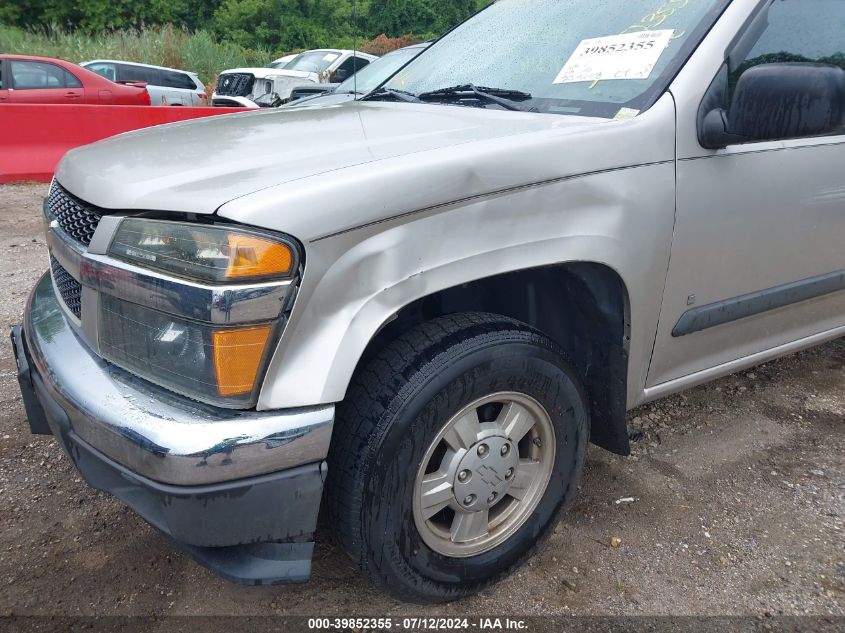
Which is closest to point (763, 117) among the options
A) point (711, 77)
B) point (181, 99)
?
point (711, 77)

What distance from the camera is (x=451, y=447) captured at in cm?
170

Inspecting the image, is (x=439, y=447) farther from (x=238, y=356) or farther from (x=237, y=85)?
(x=237, y=85)

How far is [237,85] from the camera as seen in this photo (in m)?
11.2

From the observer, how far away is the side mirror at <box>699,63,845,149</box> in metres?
1.77

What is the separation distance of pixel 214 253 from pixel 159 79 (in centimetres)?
1473

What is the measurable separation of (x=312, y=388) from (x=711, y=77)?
1.50 metres

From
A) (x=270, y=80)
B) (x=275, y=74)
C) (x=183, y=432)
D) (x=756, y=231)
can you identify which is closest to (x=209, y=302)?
(x=183, y=432)

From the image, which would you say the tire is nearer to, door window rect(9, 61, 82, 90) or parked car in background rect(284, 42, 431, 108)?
parked car in background rect(284, 42, 431, 108)

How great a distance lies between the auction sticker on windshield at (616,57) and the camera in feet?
6.55

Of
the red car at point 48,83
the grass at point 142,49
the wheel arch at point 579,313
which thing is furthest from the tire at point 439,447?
the grass at point 142,49

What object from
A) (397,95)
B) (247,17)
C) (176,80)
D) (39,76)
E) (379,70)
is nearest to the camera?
(397,95)

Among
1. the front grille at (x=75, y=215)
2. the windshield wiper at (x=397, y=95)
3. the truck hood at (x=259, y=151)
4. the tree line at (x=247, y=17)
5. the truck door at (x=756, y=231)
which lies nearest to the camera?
the truck hood at (x=259, y=151)

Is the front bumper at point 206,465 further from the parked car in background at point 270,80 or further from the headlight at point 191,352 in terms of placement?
the parked car in background at point 270,80

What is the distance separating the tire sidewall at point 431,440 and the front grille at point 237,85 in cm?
1059
